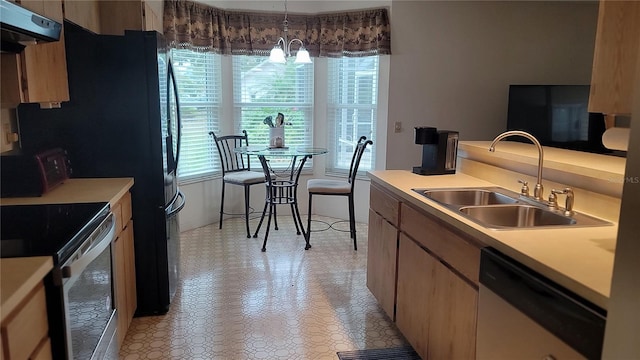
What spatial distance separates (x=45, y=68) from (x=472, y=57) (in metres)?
3.82

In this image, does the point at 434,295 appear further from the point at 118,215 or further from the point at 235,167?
the point at 235,167

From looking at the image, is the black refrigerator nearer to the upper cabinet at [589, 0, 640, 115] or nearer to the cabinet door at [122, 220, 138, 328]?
the cabinet door at [122, 220, 138, 328]

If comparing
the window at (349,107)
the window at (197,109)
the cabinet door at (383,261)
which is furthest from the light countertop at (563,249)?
the window at (197,109)

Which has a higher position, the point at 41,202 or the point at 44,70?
the point at 44,70

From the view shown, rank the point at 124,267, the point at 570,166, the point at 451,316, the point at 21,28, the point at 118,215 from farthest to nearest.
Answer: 1. the point at 124,267
2. the point at 118,215
3. the point at 570,166
4. the point at 451,316
5. the point at 21,28

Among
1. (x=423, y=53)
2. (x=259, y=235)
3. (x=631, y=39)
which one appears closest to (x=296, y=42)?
(x=423, y=53)

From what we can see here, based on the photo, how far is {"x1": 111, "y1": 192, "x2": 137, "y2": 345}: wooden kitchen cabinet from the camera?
236 cm

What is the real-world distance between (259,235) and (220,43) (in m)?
2.00

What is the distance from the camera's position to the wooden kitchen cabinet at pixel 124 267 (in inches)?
93.1

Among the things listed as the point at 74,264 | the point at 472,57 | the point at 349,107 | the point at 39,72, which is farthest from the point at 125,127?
the point at 472,57

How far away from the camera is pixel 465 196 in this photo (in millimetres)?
2514

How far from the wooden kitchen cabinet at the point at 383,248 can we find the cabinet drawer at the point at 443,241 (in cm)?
16

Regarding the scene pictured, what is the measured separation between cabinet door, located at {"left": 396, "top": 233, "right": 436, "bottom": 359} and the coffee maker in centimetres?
67

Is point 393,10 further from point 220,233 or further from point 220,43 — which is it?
point 220,233
